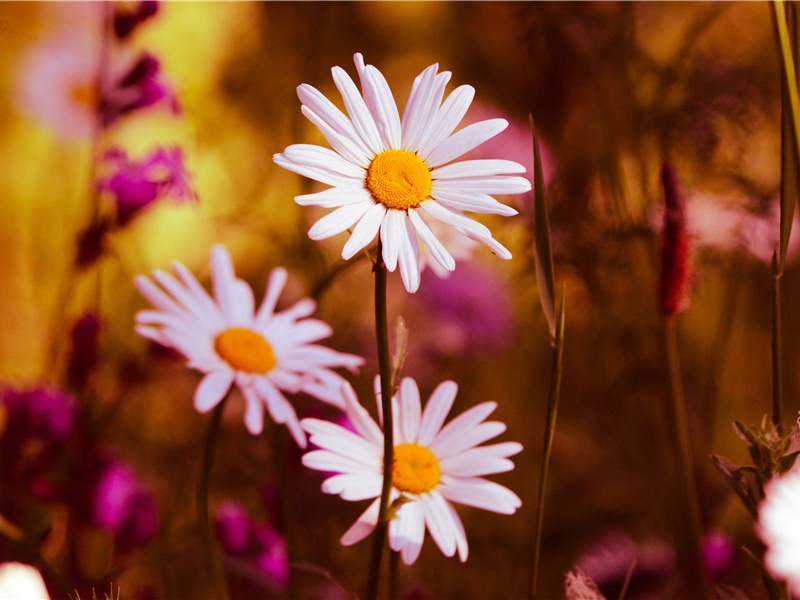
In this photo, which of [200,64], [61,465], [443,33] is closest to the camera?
[61,465]

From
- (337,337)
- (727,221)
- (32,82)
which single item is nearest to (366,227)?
(337,337)

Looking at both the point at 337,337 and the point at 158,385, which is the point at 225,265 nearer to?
the point at 337,337

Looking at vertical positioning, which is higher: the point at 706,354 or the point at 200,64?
the point at 200,64

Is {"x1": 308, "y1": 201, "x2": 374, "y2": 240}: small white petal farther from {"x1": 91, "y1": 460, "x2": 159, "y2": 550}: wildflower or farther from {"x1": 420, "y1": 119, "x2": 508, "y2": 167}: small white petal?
{"x1": 91, "y1": 460, "x2": 159, "y2": 550}: wildflower

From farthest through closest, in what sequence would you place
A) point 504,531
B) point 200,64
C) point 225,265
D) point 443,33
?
point 443,33 < point 200,64 < point 504,531 < point 225,265

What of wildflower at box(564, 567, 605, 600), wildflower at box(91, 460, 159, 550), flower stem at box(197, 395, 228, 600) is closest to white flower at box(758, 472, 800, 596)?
wildflower at box(564, 567, 605, 600)
